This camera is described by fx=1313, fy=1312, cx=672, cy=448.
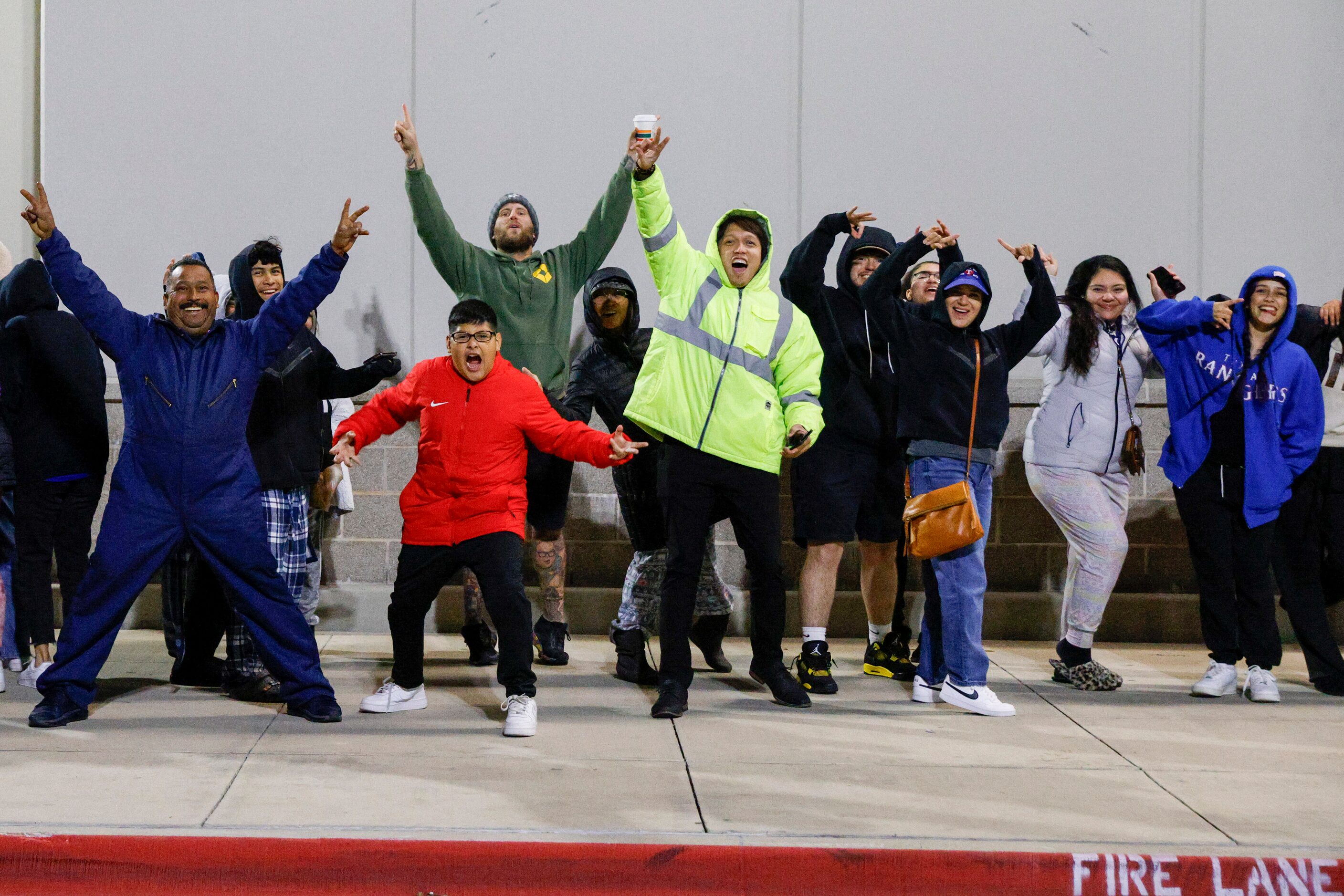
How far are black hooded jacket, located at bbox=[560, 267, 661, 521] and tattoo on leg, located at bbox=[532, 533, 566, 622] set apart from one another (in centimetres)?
51

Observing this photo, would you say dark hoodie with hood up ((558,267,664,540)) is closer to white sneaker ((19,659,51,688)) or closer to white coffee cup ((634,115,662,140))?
white coffee cup ((634,115,662,140))

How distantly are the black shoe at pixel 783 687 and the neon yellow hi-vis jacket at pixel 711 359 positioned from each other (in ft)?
3.23

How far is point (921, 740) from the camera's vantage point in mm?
5539

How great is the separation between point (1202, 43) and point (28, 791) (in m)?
7.90

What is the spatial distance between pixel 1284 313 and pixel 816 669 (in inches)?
114

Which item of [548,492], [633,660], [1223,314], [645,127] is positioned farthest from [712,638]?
[1223,314]

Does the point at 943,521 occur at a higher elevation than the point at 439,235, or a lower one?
lower

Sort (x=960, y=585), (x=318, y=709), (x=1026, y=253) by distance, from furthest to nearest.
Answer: (x=1026, y=253) < (x=960, y=585) < (x=318, y=709)

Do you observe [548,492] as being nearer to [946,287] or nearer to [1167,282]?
[946,287]

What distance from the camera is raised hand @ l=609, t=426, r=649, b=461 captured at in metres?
5.50

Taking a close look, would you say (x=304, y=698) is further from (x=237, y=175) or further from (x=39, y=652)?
(x=237, y=175)

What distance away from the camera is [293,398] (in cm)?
632

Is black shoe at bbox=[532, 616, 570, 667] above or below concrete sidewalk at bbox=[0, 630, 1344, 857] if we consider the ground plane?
above

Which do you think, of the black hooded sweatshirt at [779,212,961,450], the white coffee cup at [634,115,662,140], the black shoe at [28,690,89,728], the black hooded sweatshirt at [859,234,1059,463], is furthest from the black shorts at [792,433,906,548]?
the black shoe at [28,690,89,728]
